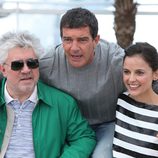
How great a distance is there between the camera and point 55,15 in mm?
8320

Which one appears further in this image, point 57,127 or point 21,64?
Answer: point 57,127

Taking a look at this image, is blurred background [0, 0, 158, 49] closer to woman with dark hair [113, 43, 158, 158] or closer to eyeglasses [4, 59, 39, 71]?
eyeglasses [4, 59, 39, 71]

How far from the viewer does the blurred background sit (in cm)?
830

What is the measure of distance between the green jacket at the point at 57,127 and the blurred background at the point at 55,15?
5.28 metres

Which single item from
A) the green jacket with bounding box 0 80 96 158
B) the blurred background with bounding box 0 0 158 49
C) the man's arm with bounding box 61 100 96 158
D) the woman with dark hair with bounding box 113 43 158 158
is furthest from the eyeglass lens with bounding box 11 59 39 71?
the blurred background with bounding box 0 0 158 49

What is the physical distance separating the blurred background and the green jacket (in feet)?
17.3

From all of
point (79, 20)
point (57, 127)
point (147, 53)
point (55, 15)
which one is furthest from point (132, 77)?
point (55, 15)

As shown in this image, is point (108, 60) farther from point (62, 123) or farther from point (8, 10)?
point (8, 10)

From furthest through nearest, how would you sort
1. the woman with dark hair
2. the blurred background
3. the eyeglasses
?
the blurred background, the eyeglasses, the woman with dark hair

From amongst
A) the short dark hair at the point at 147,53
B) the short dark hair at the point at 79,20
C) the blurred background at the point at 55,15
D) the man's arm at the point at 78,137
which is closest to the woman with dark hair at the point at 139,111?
the short dark hair at the point at 147,53

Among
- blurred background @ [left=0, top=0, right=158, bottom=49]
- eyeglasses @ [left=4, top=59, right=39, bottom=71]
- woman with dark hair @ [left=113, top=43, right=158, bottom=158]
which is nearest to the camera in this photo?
woman with dark hair @ [left=113, top=43, right=158, bottom=158]

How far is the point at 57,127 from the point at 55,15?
18.5ft

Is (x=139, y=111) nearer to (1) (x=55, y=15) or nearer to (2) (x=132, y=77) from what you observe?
(2) (x=132, y=77)

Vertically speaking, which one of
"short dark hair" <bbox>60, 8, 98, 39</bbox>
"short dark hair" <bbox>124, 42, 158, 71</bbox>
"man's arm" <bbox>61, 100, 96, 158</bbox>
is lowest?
"man's arm" <bbox>61, 100, 96, 158</bbox>
